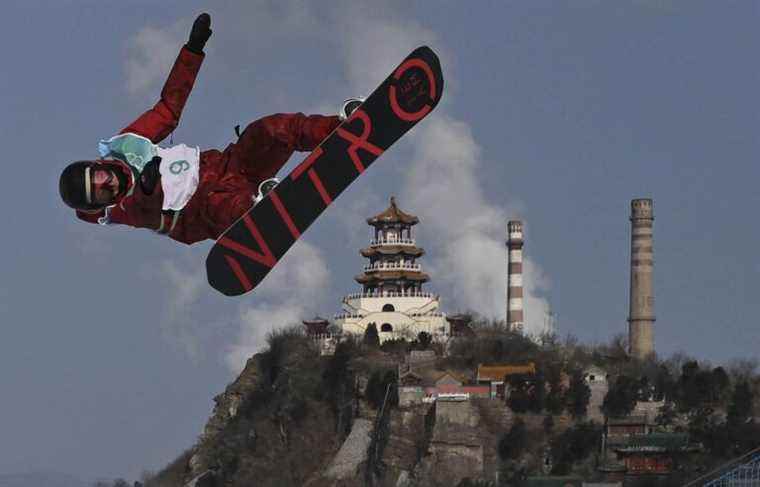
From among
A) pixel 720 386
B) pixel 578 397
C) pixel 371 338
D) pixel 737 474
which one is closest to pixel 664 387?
pixel 720 386

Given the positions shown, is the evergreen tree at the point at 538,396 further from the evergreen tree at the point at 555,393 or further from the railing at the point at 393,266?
the railing at the point at 393,266

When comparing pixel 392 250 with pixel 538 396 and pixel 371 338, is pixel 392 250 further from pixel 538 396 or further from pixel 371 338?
pixel 538 396

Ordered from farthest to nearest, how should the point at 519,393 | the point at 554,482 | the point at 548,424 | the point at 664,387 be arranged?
the point at 519,393, the point at 664,387, the point at 548,424, the point at 554,482

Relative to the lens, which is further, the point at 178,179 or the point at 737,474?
the point at 737,474

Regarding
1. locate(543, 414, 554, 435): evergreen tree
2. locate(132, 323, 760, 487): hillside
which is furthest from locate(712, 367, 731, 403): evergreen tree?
locate(543, 414, 554, 435): evergreen tree

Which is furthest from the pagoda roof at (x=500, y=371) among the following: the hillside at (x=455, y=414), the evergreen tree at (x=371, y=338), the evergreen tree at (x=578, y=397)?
the evergreen tree at (x=371, y=338)

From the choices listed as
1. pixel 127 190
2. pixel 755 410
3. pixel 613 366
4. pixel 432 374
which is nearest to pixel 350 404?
pixel 432 374
